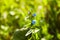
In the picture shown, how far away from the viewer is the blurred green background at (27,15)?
78.5 inches

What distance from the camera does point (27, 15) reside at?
6.64ft

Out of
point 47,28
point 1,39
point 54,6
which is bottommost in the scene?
point 1,39

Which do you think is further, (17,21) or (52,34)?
(17,21)

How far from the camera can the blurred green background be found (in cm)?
200

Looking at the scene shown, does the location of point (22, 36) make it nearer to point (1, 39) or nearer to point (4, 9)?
point (1, 39)

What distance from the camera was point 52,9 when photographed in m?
2.13

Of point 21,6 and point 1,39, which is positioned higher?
point 21,6

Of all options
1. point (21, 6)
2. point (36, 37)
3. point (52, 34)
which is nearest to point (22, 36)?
point (36, 37)

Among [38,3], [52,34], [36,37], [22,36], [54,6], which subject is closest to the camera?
[36,37]

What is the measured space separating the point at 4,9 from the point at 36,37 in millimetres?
1043

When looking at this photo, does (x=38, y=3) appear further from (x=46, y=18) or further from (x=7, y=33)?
(x=7, y=33)

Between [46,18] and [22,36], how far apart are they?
567 mm

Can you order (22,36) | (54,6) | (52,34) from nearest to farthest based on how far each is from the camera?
(22,36), (52,34), (54,6)

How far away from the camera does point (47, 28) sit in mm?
2041
